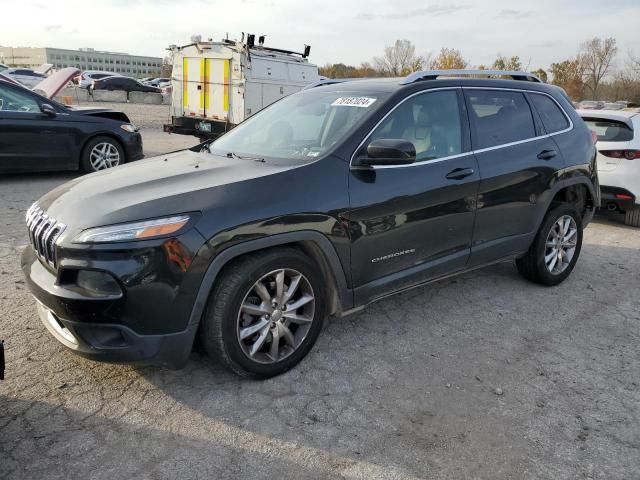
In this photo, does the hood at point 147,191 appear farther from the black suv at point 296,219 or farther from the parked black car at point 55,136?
the parked black car at point 55,136

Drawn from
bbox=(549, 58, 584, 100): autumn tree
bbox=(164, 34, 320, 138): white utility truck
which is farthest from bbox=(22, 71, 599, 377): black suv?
bbox=(549, 58, 584, 100): autumn tree

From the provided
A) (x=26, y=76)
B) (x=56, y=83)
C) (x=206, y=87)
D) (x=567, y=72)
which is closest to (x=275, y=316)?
(x=56, y=83)

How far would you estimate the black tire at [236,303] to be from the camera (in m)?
2.82

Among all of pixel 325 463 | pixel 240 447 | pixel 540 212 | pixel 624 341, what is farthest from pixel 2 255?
pixel 624 341

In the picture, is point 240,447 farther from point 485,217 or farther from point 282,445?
point 485,217

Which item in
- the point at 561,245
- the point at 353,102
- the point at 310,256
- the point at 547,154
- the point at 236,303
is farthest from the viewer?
the point at 561,245

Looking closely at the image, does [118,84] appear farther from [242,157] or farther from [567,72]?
[567,72]

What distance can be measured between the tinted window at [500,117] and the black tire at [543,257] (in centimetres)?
76

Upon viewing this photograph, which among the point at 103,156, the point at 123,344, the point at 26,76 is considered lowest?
the point at 123,344

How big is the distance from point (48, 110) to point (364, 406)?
7.28 meters

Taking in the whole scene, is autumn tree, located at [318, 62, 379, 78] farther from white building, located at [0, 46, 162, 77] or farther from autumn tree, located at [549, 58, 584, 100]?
white building, located at [0, 46, 162, 77]

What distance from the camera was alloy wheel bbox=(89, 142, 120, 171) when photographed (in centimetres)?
859

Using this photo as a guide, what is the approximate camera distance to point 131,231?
2617mm

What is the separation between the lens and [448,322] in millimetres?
4039
